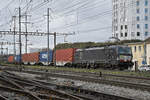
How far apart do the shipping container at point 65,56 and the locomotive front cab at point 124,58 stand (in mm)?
10438

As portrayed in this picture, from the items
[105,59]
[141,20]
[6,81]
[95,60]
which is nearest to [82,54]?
[95,60]

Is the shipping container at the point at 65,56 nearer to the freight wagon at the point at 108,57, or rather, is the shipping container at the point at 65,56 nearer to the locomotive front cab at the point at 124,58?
the freight wagon at the point at 108,57

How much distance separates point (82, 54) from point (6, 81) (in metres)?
18.3

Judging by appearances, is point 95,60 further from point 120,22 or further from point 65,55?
point 120,22

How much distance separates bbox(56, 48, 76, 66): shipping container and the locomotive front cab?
10.4 meters

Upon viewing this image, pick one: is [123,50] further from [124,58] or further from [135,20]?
[135,20]

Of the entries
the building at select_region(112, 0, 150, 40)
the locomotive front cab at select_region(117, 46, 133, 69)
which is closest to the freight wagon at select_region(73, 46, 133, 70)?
the locomotive front cab at select_region(117, 46, 133, 69)

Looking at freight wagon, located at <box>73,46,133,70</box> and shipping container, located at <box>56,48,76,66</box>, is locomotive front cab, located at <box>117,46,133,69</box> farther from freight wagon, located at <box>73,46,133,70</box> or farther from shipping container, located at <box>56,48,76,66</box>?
shipping container, located at <box>56,48,76,66</box>

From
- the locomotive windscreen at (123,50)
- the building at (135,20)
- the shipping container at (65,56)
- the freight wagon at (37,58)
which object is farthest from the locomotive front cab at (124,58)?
the building at (135,20)

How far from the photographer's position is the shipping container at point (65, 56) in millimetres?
35112

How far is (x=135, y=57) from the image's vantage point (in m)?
50.7

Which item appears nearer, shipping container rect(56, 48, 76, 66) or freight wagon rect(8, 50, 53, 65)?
shipping container rect(56, 48, 76, 66)

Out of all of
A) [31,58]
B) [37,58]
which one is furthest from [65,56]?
[31,58]

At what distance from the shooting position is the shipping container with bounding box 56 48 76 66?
115 feet
